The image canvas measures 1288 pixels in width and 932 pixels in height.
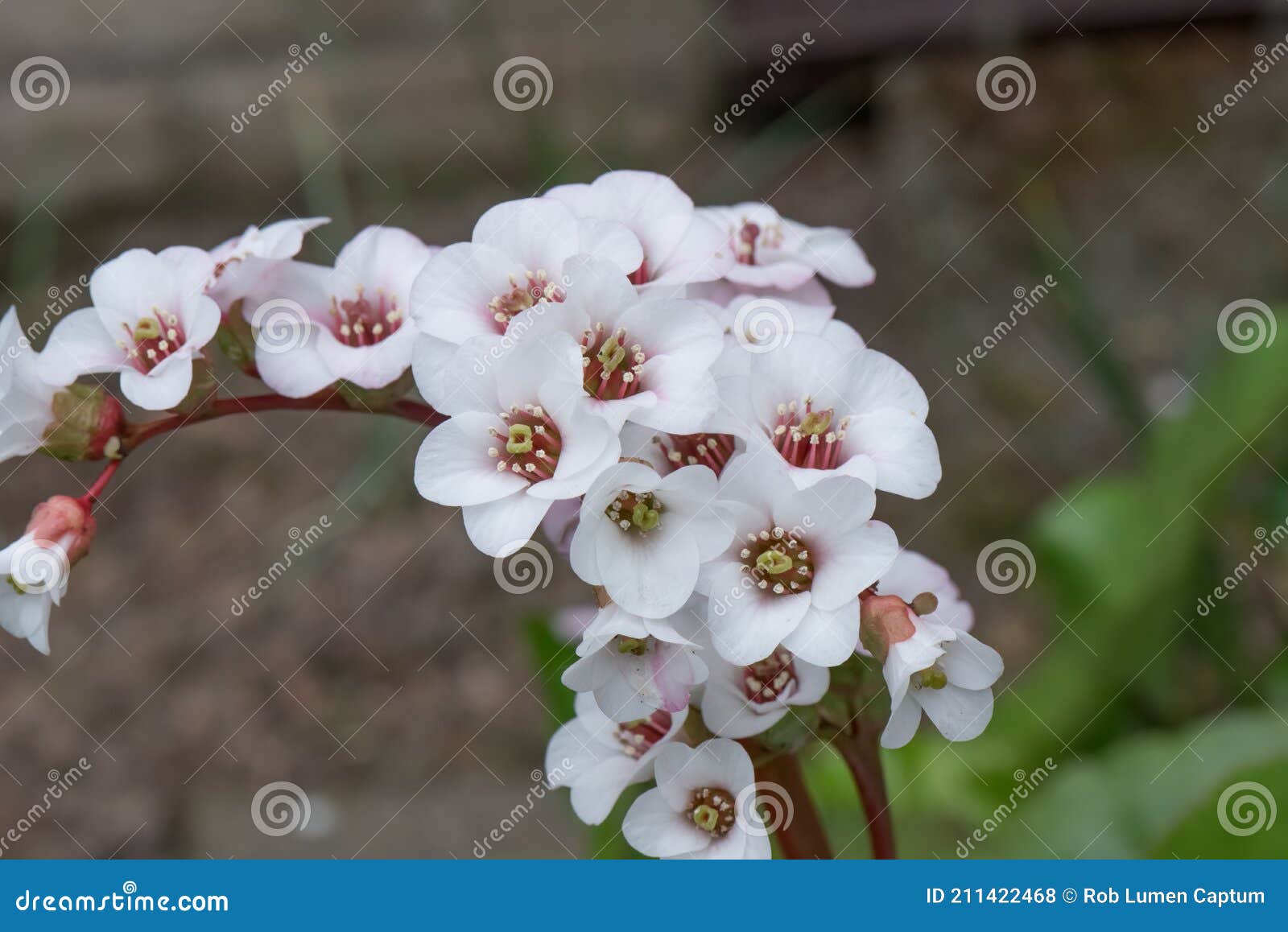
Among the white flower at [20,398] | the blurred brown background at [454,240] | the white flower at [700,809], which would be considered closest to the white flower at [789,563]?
the white flower at [700,809]

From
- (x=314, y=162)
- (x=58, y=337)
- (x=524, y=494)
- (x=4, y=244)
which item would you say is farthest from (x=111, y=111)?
(x=524, y=494)

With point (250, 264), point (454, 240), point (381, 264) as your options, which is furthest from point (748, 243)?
point (454, 240)

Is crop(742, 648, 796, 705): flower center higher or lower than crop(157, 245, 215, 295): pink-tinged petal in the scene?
higher

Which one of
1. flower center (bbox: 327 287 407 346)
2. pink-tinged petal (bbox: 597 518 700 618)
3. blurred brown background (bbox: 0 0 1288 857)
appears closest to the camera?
pink-tinged petal (bbox: 597 518 700 618)

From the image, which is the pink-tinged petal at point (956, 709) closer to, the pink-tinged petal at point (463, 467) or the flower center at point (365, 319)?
the pink-tinged petal at point (463, 467)

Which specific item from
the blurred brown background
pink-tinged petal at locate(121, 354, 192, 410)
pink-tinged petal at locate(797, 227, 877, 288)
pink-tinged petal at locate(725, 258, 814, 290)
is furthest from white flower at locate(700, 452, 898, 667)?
the blurred brown background

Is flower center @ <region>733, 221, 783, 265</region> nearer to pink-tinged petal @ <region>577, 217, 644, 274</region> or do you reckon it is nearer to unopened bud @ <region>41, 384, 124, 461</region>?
pink-tinged petal @ <region>577, 217, 644, 274</region>

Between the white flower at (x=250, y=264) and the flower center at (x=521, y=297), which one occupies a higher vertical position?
the flower center at (x=521, y=297)
